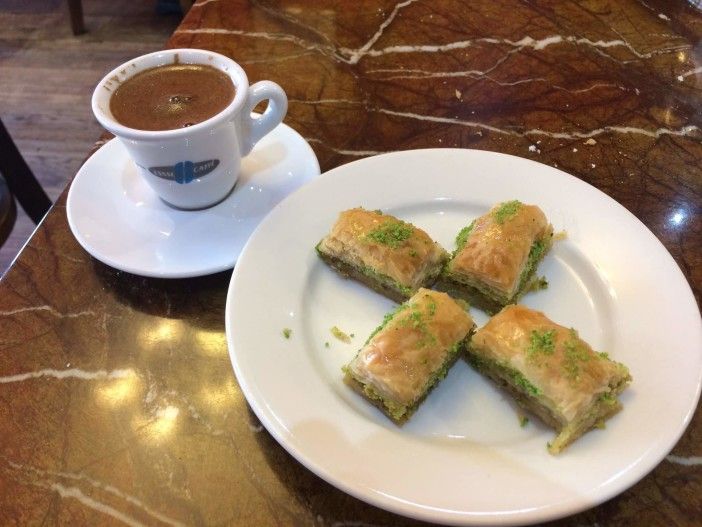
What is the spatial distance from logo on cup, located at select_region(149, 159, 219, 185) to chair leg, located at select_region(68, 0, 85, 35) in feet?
12.6

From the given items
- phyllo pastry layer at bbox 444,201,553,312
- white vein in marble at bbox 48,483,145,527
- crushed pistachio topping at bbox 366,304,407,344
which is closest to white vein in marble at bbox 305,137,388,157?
phyllo pastry layer at bbox 444,201,553,312

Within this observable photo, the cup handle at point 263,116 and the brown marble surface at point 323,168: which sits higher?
the cup handle at point 263,116

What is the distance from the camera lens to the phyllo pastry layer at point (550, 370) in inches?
47.3

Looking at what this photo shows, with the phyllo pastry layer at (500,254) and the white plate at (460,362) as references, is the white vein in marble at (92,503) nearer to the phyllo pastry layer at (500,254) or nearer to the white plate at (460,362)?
the white plate at (460,362)

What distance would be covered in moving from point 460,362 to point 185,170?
35.8 inches

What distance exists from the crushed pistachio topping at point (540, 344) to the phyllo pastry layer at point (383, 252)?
0.34 metres

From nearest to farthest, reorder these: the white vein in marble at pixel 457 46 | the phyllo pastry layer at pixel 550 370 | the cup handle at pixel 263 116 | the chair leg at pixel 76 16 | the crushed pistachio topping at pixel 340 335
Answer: the phyllo pastry layer at pixel 550 370
the crushed pistachio topping at pixel 340 335
the cup handle at pixel 263 116
the white vein in marble at pixel 457 46
the chair leg at pixel 76 16

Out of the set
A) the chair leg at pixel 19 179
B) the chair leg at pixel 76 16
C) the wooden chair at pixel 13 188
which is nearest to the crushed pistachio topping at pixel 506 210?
the wooden chair at pixel 13 188

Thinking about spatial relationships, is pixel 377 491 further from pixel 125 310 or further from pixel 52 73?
pixel 52 73

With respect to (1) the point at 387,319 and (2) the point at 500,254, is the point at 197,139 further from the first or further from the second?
(2) the point at 500,254

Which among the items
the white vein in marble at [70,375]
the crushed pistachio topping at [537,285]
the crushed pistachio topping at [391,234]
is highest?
the crushed pistachio topping at [391,234]

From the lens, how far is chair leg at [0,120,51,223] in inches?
96.2

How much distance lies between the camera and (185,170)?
1576 millimetres

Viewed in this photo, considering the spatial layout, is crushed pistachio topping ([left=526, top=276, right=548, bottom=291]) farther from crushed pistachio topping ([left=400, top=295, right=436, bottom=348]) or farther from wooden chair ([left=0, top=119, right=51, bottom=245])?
wooden chair ([left=0, top=119, right=51, bottom=245])
